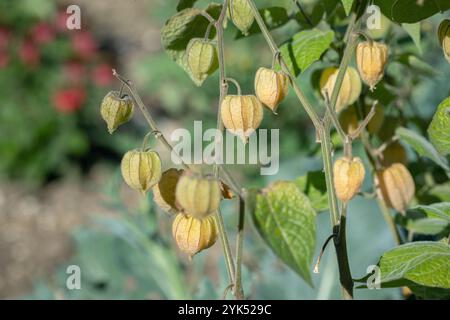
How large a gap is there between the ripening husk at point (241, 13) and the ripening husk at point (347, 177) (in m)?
0.18

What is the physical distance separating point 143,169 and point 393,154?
443 millimetres

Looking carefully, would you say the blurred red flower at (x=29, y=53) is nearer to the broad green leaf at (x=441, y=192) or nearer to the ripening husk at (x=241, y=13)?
the broad green leaf at (x=441, y=192)

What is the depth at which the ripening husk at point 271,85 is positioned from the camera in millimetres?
844

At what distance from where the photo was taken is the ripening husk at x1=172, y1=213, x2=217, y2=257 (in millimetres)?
832

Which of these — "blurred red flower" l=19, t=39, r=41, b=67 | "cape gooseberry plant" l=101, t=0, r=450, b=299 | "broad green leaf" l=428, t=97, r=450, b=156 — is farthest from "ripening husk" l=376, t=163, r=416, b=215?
"blurred red flower" l=19, t=39, r=41, b=67

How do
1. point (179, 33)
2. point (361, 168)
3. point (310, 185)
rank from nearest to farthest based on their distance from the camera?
point (361, 168), point (179, 33), point (310, 185)

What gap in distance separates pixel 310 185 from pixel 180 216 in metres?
0.31

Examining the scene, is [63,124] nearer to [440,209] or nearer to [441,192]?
[441,192]

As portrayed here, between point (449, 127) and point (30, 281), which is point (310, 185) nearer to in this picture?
point (449, 127)

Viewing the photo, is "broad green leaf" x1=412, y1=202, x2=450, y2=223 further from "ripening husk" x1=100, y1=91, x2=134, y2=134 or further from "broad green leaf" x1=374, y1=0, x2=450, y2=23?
"ripening husk" x1=100, y1=91, x2=134, y2=134

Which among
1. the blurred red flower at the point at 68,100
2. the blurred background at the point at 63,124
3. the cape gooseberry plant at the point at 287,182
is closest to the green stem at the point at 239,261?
the cape gooseberry plant at the point at 287,182

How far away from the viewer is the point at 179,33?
37.4 inches
